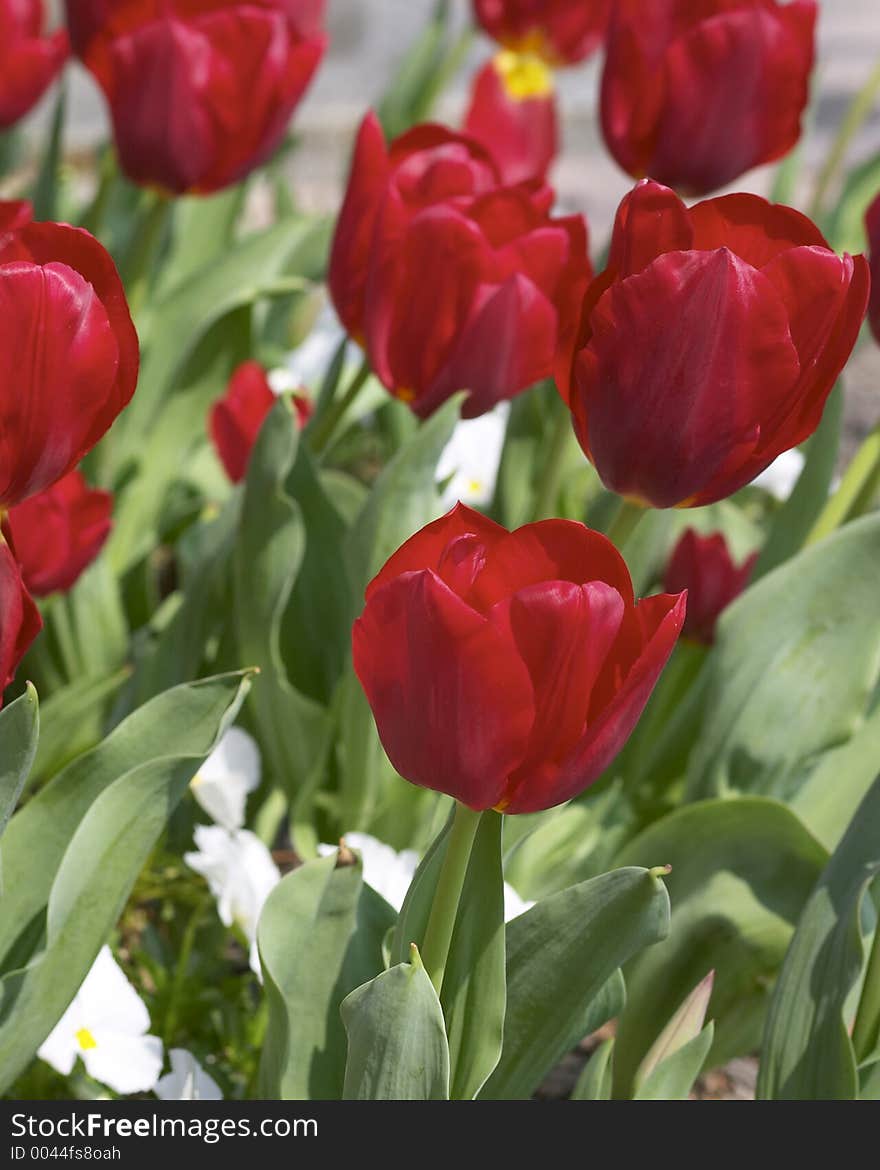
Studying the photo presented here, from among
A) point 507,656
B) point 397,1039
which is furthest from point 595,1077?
point 507,656

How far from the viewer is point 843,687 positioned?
1.24 m

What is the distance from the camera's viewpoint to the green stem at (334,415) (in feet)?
4.25

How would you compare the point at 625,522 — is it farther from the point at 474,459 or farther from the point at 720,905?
the point at 474,459

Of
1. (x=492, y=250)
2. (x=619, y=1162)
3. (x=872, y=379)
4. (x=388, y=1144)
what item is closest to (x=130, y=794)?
(x=388, y=1144)

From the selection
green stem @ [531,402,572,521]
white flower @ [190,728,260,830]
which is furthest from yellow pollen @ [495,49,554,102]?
white flower @ [190,728,260,830]

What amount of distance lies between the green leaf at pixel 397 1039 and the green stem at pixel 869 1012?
0.33m

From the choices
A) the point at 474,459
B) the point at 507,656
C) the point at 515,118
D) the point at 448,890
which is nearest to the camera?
the point at 507,656

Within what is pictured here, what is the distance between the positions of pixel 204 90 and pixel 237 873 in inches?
27.7

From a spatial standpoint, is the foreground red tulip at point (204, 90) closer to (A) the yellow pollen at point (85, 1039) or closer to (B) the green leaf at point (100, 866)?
(B) the green leaf at point (100, 866)

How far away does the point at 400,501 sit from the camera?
3.91 feet

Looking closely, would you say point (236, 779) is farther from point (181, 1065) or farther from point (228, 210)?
point (228, 210)

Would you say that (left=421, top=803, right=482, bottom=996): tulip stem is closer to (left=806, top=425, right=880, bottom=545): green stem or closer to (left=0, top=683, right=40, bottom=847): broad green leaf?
(left=0, top=683, right=40, bottom=847): broad green leaf

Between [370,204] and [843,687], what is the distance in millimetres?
529

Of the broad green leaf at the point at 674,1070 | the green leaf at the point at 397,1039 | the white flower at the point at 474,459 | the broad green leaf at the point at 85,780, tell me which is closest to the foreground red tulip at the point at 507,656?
the green leaf at the point at 397,1039
